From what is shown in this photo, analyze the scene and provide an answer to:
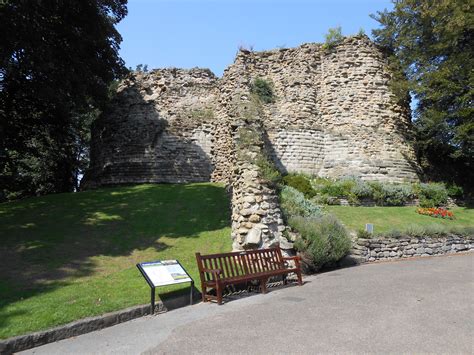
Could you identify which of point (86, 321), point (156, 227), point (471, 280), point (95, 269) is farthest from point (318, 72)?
point (86, 321)

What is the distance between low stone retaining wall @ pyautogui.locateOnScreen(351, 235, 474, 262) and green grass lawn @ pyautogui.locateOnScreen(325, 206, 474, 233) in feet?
2.89

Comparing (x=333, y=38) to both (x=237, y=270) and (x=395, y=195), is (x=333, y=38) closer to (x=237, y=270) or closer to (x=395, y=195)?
(x=395, y=195)

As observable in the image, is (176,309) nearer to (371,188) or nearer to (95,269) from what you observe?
(95,269)

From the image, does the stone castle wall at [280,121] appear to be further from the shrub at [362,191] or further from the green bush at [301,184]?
the green bush at [301,184]

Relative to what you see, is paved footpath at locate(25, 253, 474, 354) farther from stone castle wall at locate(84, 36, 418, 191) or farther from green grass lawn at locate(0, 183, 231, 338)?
stone castle wall at locate(84, 36, 418, 191)

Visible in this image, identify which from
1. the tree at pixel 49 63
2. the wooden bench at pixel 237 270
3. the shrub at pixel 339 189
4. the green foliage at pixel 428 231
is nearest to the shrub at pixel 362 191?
the shrub at pixel 339 189

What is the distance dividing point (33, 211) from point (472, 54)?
21455 mm

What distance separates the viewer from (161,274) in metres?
6.49

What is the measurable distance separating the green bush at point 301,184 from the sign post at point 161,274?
10831 mm

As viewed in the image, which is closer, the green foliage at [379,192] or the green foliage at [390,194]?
the green foliage at [379,192]

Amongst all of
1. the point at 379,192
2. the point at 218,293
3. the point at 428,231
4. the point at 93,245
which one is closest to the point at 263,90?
the point at 379,192

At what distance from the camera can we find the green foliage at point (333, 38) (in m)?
21.1

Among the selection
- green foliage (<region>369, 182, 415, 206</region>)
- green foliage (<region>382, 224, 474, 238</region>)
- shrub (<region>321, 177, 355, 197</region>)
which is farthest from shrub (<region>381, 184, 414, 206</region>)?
green foliage (<region>382, 224, 474, 238</region>)

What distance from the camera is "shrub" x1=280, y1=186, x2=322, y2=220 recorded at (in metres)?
11.3
